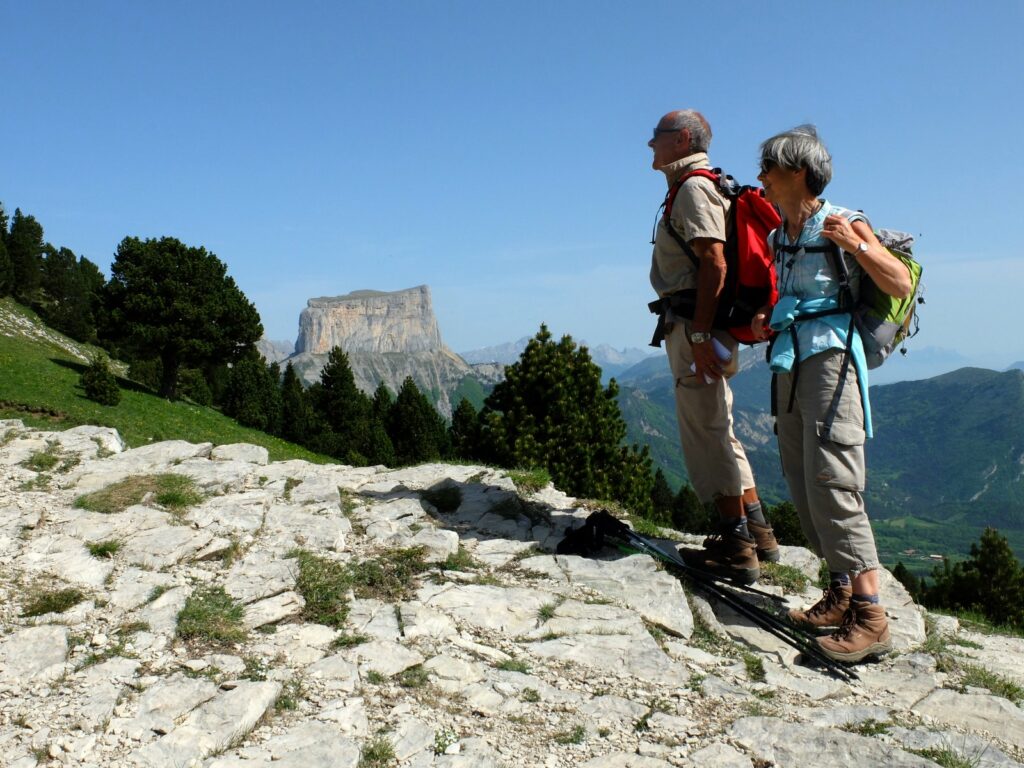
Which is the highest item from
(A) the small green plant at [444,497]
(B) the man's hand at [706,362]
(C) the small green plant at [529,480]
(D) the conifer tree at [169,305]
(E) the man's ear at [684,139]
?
(D) the conifer tree at [169,305]

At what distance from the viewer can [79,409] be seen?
29.1 metres

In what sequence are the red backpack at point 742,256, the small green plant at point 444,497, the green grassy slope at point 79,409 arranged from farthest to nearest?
the green grassy slope at point 79,409
the small green plant at point 444,497
the red backpack at point 742,256

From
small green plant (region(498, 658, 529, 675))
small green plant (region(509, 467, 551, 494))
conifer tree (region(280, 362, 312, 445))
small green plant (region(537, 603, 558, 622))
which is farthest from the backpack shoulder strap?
conifer tree (region(280, 362, 312, 445))

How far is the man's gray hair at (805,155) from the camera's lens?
17.1ft

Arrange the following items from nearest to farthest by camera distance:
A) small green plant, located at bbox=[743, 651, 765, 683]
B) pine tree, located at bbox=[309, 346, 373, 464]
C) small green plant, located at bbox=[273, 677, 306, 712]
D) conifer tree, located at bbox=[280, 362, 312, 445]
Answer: small green plant, located at bbox=[273, 677, 306, 712], small green plant, located at bbox=[743, 651, 765, 683], conifer tree, located at bbox=[280, 362, 312, 445], pine tree, located at bbox=[309, 346, 373, 464]

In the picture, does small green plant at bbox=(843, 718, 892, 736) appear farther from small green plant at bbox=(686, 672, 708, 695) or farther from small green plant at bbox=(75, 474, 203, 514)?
small green plant at bbox=(75, 474, 203, 514)

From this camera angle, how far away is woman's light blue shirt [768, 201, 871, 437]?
527 centimetres

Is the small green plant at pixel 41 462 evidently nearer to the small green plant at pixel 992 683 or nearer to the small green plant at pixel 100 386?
the small green plant at pixel 992 683

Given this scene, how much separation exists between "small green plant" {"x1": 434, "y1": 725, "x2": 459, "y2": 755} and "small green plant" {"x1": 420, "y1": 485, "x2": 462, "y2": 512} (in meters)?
4.77

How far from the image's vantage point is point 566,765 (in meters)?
3.73

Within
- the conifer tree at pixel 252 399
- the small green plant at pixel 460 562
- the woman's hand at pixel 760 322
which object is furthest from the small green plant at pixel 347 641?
the conifer tree at pixel 252 399

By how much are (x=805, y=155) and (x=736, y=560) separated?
356cm

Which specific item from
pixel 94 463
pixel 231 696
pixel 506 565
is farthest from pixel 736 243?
pixel 94 463

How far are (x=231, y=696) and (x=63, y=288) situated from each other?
79295mm
